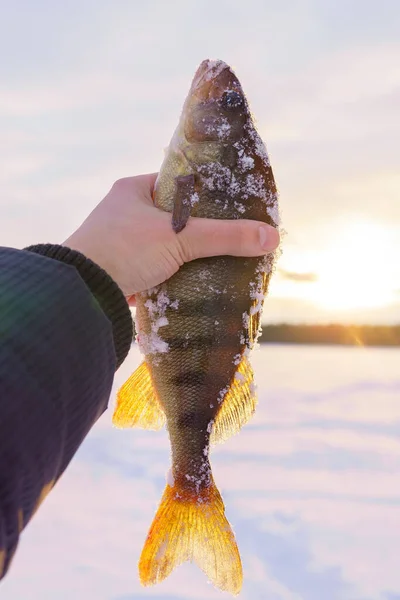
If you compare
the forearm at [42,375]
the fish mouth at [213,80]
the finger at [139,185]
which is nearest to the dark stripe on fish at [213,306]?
the finger at [139,185]

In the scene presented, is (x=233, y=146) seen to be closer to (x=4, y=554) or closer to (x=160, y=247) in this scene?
(x=160, y=247)

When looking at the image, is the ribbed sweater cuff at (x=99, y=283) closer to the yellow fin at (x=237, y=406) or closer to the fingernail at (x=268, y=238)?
the fingernail at (x=268, y=238)

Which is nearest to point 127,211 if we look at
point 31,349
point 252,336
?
point 252,336

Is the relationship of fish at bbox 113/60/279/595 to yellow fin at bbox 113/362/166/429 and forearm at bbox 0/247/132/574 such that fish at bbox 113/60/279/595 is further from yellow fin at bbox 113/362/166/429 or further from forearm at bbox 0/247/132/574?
forearm at bbox 0/247/132/574

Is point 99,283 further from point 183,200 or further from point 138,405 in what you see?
point 138,405

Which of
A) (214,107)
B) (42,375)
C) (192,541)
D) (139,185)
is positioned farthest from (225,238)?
(192,541)

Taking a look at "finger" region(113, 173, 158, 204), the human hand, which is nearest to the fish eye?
"finger" region(113, 173, 158, 204)
